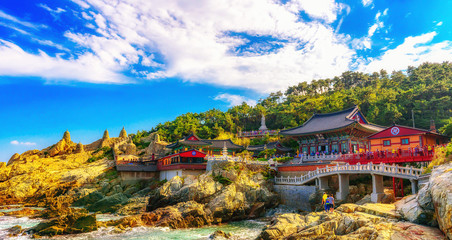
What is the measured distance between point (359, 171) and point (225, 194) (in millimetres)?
12996

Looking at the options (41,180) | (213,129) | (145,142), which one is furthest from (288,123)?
(41,180)

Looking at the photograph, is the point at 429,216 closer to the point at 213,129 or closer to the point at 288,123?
the point at 288,123

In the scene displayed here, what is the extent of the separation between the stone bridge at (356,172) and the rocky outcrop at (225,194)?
11.4ft

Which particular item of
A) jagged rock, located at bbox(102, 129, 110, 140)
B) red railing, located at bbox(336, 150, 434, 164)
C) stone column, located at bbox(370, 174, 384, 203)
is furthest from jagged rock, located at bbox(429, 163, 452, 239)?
jagged rock, located at bbox(102, 129, 110, 140)

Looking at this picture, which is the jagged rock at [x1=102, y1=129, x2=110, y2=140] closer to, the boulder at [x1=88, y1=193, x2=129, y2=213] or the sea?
the boulder at [x1=88, y1=193, x2=129, y2=213]

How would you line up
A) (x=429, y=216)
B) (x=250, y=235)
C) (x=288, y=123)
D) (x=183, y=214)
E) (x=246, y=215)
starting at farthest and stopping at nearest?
1. (x=288, y=123)
2. (x=246, y=215)
3. (x=183, y=214)
4. (x=250, y=235)
5. (x=429, y=216)

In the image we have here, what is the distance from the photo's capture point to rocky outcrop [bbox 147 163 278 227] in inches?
1145

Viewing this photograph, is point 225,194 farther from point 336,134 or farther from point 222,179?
point 336,134

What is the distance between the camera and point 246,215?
29.8 metres

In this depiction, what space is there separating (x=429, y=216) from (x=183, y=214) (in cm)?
1935

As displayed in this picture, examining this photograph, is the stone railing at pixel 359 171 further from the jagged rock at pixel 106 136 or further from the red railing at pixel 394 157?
the jagged rock at pixel 106 136

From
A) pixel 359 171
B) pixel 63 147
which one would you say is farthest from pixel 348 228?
pixel 63 147

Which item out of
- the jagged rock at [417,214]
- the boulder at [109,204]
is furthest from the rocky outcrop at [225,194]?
the jagged rock at [417,214]

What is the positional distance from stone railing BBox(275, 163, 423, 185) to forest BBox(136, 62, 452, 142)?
18175 mm
